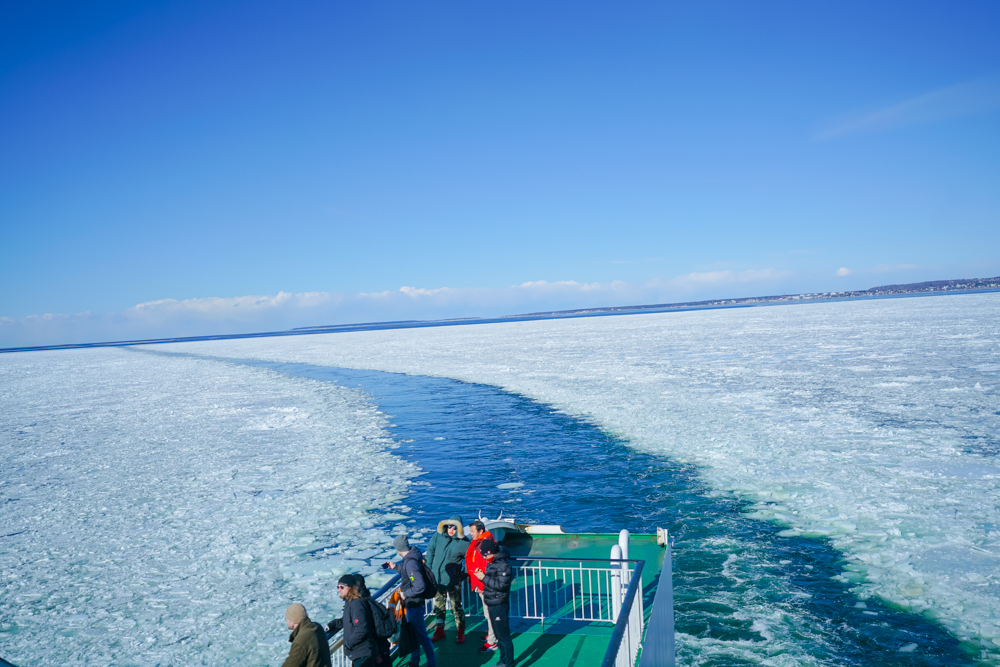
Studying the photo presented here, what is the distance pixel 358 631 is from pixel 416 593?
33.1 inches

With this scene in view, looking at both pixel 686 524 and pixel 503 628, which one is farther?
pixel 686 524

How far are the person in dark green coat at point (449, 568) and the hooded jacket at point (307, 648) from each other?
2.02 metres

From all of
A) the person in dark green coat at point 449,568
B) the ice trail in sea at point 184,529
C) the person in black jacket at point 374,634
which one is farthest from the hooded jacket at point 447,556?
the ice trail in sea at point 184,529

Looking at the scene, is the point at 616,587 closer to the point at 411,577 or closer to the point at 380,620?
the point at 411,577

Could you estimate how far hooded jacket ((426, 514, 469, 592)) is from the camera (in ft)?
23.2

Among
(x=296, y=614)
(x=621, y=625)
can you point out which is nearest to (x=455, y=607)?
(x=621, y=625)

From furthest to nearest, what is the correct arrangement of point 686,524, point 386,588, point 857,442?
point 857,442
point 686,524
point 386,588

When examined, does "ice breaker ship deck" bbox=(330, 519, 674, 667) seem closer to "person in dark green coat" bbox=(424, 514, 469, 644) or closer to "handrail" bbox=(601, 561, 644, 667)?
"handrail" bbox=(601, 561, 644, 667)

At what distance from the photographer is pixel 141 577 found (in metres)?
11.3

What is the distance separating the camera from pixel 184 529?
45.4ft

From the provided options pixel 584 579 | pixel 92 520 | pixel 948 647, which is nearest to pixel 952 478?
pixel 948 647

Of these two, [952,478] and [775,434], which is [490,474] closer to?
[775,434]

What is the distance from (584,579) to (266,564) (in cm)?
643

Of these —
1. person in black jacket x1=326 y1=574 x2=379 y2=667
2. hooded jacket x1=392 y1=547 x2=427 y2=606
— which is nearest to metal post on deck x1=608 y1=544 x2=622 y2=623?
hooded jacket x1=392 y1=547 x2=427 y2=606
